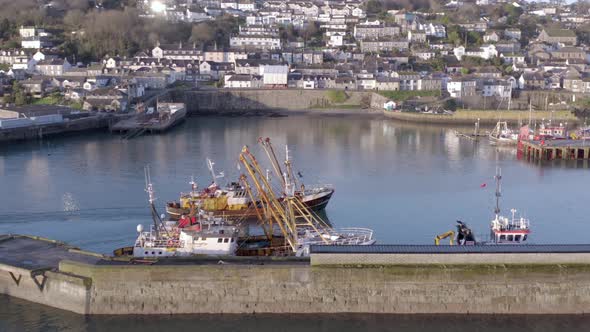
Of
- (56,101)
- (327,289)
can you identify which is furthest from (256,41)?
(327,289)

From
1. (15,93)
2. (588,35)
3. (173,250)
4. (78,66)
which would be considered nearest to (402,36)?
(588,35)

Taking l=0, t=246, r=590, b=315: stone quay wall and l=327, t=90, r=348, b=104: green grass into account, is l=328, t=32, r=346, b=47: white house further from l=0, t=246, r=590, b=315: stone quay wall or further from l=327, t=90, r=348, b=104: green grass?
l=0, t=246, r=590, b=315: stone quay wall

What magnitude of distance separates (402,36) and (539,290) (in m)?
42.4

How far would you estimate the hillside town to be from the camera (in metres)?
38.0

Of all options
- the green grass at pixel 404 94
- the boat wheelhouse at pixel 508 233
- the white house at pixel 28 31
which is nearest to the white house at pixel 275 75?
the green grass at pixel 404 94

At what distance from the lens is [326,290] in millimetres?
9656

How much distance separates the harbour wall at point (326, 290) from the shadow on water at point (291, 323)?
0.30 feet

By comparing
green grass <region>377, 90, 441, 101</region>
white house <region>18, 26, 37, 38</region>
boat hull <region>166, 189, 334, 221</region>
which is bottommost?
boat hull <region>166, 189, 334, 221</region>

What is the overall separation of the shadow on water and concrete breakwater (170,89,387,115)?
28114mm

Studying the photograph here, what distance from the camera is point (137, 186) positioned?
59.8 feet

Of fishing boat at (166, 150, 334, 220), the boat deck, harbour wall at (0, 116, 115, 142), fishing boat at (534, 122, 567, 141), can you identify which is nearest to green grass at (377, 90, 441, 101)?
fishing boat at (534, 122, 567, 141)

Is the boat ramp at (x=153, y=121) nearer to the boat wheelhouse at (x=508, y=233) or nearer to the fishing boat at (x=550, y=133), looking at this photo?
the fishing boat at (x=550, y=133)

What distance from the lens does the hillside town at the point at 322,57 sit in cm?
3803

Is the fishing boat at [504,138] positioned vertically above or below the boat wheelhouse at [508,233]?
below
